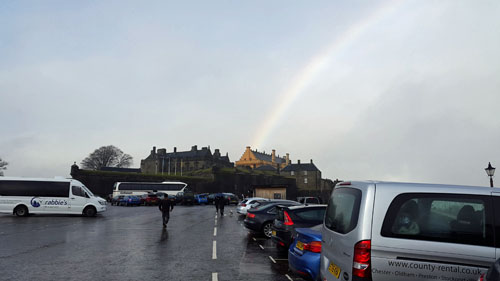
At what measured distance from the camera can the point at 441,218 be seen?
4035 mm

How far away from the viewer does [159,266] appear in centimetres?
897

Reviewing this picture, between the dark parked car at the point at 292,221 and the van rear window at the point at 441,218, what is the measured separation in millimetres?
6818

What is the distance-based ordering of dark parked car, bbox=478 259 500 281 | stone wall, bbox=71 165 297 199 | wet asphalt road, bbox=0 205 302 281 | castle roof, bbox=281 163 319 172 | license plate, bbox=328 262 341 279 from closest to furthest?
dark parked car, bbox=478 259 500 281 < license plate, bbox=328 262 341 279 < wet asphalt road, bbox=0 205 302 281 < stone wall, bbox=71 165 297 199 < castle roof, bbox=281 163 319 172

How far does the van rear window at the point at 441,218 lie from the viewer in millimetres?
3943

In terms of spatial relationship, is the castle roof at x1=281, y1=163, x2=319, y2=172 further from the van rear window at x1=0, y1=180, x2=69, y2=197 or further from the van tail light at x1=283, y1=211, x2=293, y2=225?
the van tail light at x1=283, y1=211, x2=293, y2=225

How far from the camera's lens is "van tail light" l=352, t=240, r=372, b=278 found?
3.88 metres

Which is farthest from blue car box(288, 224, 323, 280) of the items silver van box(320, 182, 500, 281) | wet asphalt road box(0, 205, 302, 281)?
silver van box(320, 182, 500, 281)

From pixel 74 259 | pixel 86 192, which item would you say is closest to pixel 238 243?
pixel 74 259

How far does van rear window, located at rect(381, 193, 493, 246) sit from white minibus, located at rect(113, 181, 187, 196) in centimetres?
5522

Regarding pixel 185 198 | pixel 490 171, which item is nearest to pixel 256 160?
pixel 185 198

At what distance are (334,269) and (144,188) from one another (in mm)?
56039

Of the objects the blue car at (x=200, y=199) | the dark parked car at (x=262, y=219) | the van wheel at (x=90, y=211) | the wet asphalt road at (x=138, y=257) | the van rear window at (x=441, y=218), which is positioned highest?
the van rear window at (x=441, y=218)

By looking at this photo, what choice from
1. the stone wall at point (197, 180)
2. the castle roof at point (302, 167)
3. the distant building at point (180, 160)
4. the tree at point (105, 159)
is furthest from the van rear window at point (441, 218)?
the distant building at point (180, 160)

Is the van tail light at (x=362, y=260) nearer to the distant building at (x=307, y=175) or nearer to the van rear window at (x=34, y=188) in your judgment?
the van rear window at (x=34, y=188)
